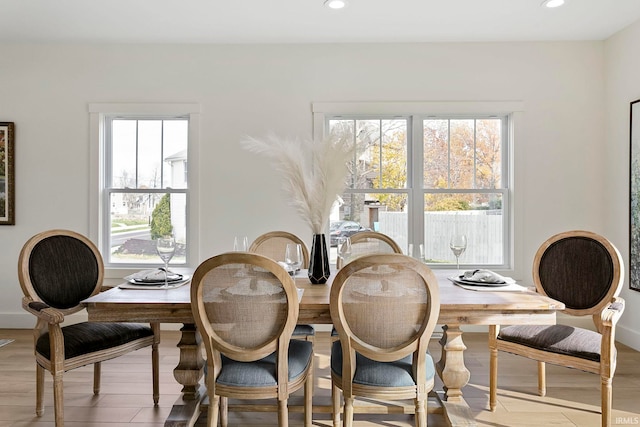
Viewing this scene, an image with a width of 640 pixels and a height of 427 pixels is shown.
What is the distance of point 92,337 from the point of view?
2.39 m

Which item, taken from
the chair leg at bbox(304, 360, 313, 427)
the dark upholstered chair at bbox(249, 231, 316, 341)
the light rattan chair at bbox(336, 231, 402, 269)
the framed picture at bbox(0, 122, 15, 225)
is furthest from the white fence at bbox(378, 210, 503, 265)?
the framed picture at bbox(0, 122, 15, 225)

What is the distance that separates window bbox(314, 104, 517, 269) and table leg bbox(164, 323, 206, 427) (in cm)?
225

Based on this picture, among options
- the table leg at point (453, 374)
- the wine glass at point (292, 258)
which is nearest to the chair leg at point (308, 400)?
the wine glass at point (292, 258)

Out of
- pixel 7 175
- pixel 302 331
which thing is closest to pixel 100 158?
pixel 7 175

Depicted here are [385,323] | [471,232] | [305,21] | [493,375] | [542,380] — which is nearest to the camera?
[385,323]

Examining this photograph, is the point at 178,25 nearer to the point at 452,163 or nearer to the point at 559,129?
the point at 452,163

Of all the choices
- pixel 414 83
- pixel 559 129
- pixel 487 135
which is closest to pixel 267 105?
pixel 414 83

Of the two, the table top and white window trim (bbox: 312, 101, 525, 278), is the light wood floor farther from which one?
white window trim (bbox: 312, 101, 525, 278)

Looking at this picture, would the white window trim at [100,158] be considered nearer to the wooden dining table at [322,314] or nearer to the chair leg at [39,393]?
the chair leg at [39,393]

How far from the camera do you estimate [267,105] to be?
4148 mm

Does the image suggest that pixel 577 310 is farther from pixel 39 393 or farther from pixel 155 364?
pixel 39 393

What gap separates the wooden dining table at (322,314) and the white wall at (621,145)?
2.13 meters

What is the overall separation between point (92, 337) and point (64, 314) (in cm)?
A: 28

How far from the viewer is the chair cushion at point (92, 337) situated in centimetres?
232
